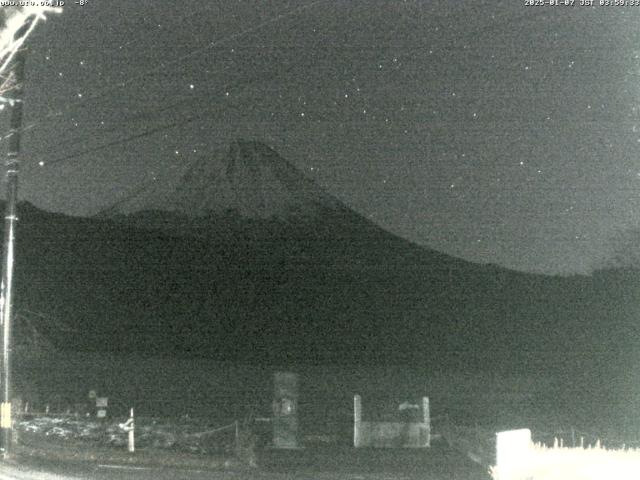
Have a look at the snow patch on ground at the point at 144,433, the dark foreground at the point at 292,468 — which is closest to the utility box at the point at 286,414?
the dark foreground at the point at 292,468

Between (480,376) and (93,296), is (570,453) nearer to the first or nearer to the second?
(480,376)

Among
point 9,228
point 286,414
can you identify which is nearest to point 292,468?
point 286,414

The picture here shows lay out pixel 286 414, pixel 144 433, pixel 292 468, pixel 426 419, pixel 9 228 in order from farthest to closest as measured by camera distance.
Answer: pixel 144 433, pixel 426 419, pixel 286 414, pixel 9 228, pixel 292 468

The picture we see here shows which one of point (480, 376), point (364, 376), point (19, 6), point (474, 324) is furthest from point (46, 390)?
point (474, 324)

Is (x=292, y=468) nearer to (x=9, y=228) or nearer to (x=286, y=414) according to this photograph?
(x=286, y=414)

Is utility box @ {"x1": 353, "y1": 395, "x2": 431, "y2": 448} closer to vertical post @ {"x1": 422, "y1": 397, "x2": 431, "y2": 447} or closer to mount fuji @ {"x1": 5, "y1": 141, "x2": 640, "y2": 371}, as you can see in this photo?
vertical post @ {"x1": 422, "y1": 397, "x2": 431, "y2": 447}
